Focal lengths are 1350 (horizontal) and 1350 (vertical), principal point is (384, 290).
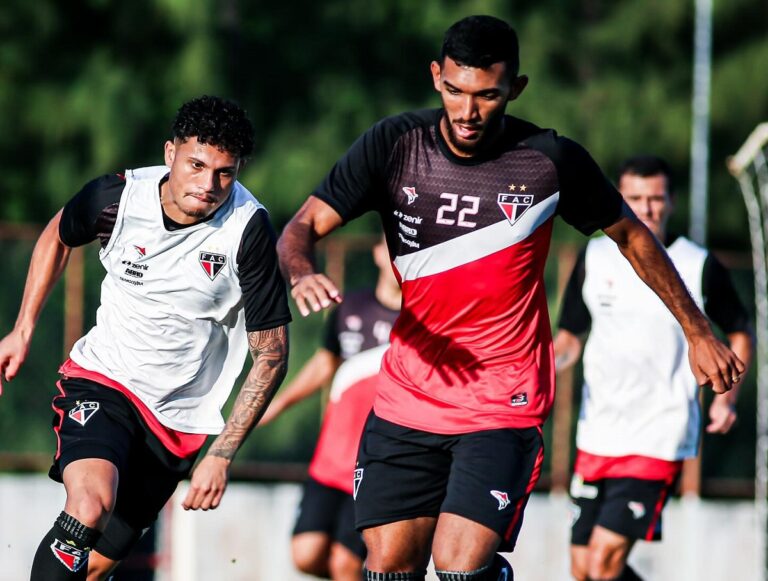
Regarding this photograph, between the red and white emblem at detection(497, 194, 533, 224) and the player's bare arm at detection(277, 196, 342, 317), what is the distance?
2.08ft

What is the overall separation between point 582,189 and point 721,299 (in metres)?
2.34

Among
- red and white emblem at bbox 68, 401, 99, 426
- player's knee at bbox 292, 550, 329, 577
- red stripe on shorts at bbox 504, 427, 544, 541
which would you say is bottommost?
player's knee at bbox 292, 550, 329, 577

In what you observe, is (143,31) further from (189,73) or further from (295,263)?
(295,263)

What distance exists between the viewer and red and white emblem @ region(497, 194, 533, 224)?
5.21 meters

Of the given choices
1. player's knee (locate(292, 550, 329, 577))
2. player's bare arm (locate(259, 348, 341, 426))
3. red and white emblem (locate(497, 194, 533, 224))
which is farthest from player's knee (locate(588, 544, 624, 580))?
red and white emblem (locate(497, 194, 533, 224))

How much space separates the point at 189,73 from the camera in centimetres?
1606

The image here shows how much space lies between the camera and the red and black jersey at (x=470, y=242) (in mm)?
5207

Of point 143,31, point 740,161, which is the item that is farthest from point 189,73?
point 740,161

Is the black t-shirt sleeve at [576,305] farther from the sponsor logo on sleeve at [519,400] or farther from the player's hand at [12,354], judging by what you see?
the player's hand at [12,354]

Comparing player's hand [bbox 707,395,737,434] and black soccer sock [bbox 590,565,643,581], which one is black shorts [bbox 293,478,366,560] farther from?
player's hand [bbox 707,395,737,434]

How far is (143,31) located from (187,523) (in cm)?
813

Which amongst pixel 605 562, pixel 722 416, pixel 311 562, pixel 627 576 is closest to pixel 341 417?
pixel 311 562

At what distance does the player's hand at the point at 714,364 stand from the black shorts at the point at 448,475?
2.26ft

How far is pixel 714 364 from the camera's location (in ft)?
17.5
